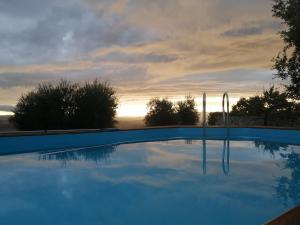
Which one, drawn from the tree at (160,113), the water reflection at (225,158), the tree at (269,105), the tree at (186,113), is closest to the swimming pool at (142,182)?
the water reflection at (225,158)

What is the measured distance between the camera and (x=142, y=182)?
6.04 m

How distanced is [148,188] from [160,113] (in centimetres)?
1150

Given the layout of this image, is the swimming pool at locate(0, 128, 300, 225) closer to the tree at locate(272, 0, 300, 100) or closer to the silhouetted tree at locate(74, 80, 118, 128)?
the silhouetted tree at locate(74, 80, 118, 128)

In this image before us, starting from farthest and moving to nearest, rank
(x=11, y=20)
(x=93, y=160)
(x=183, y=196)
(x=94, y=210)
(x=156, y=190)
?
(x=11, y=20) < (x=93, y=160) < (x=156, y=190) < (x=183, y=196) < (x=94, y=210)

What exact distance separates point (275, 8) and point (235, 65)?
117 inches

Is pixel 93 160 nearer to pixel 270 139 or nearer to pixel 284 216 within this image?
pixel 284 216

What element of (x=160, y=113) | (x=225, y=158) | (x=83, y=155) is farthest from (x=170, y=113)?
(x=225, y=158)

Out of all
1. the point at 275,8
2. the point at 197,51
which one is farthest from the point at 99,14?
the point at 275,8

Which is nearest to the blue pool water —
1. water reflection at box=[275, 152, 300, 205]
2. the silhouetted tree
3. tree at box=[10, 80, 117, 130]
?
water reflection at box=[275, 152, 300, 205]

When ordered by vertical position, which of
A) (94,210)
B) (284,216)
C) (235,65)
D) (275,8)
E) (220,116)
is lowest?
(94,210)

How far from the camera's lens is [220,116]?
17391mm

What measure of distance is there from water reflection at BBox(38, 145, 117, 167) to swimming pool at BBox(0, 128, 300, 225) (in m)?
0.03

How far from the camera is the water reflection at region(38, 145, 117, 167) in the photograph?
344 inches

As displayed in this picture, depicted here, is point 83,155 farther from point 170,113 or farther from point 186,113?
point 186,113
